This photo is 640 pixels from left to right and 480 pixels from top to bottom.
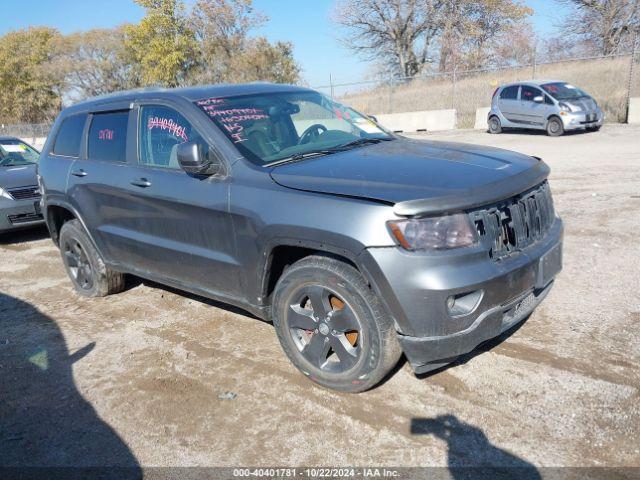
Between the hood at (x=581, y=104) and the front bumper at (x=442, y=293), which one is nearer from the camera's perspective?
the front bumper at (x=442, y=293)

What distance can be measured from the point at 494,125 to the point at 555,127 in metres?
2.53

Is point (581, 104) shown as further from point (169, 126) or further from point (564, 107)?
point (169, 126)

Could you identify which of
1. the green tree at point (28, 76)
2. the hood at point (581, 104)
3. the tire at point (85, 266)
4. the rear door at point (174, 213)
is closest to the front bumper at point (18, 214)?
the tire at point (85, 266)

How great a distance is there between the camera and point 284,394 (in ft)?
10.8

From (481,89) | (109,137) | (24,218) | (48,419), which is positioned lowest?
(48,419)

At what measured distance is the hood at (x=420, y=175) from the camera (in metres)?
2.75

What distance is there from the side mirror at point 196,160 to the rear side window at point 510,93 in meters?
15.5

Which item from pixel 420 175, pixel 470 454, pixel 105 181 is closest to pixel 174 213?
pixel 105 181

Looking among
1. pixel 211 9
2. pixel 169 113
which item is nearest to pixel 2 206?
pixel 169 113

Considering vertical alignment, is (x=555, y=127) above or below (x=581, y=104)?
below

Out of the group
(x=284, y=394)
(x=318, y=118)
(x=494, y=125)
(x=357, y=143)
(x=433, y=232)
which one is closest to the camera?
(x=433, y=232)

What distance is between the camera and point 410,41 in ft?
121

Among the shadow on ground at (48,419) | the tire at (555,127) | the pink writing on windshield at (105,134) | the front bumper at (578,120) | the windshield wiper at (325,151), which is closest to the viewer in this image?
the shadow on ground at (48,419)

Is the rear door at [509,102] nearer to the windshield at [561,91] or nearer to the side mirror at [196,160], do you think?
the windshield at [561,91]
